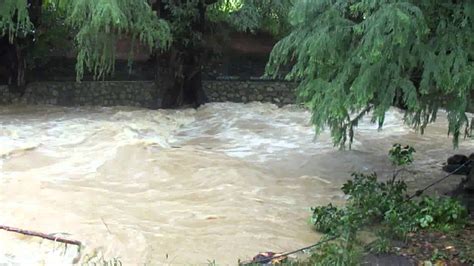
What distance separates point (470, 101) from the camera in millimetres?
5074

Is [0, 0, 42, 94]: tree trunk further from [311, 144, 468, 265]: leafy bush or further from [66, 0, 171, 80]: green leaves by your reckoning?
[311, 144, 468, 265]: leafy bush

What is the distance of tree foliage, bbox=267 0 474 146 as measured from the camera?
15.0 feet

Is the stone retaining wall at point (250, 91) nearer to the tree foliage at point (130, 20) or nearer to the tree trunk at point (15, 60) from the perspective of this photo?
the tree foliage at point (130, 20)

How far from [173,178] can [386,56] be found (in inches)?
148

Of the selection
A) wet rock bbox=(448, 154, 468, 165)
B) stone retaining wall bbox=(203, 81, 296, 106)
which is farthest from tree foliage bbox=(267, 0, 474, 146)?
stone retaining wall bbox=(203, 81, 296, 106)

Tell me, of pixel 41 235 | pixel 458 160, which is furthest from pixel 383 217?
pixel 458 160

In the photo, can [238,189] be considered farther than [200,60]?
No

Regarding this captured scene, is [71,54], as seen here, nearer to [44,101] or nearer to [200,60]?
[44,101]

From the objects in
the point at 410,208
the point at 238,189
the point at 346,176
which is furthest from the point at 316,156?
the point at 410,208

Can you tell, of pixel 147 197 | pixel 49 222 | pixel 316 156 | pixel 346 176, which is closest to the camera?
pixel 49 222

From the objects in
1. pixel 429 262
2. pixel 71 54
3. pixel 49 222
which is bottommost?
pixel 49 222

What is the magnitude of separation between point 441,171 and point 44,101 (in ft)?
31.3

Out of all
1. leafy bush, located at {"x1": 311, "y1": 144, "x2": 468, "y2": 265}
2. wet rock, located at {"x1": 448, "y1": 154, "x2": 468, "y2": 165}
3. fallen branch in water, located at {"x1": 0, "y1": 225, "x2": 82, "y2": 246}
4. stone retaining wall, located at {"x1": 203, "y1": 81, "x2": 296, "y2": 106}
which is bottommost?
fallen branch in water, located at {"x1": 0, "y1": 225, "x2": 82, "y2": 246}

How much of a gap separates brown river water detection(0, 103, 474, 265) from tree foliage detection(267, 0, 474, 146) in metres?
1.33
